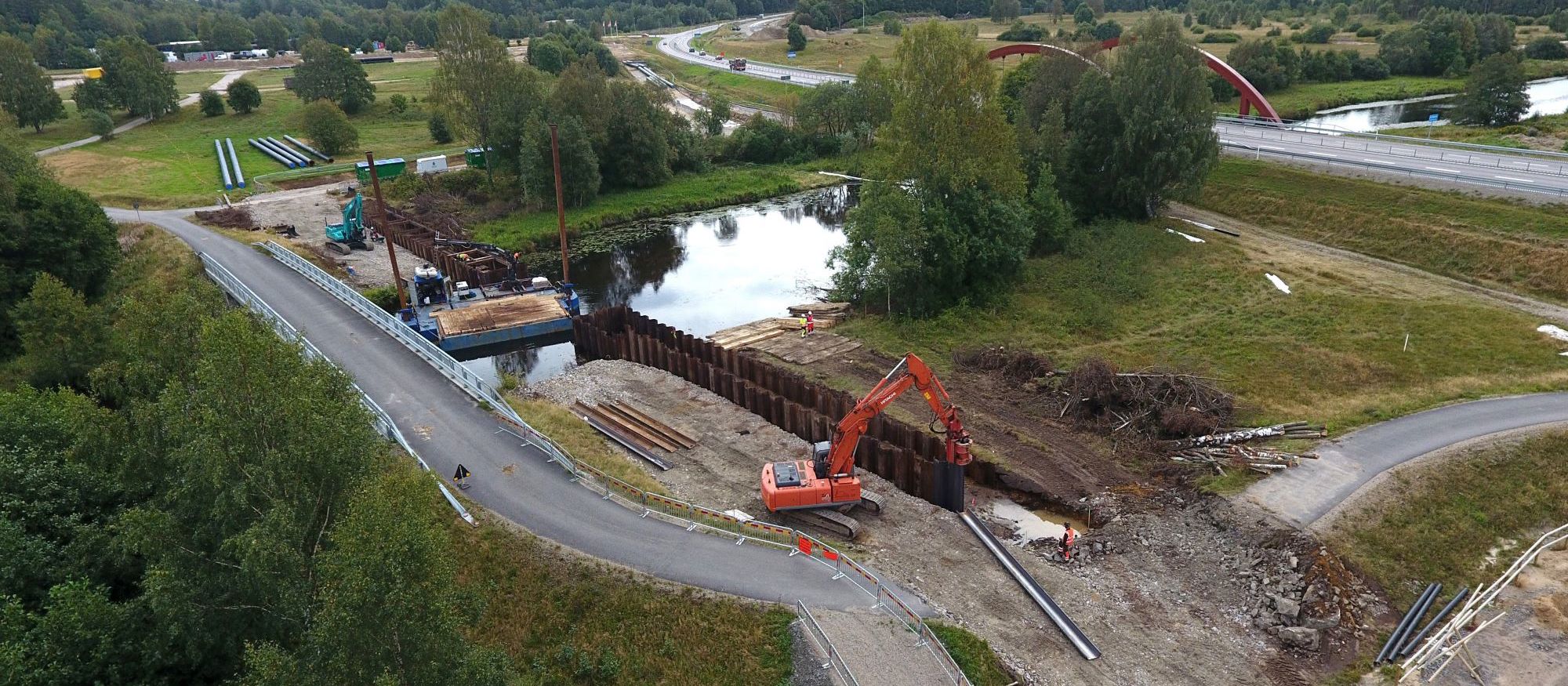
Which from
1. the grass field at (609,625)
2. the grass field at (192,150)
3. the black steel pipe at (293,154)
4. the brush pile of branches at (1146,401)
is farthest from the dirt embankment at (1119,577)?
the black steel pipe at (293,154)

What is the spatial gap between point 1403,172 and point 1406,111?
154 feet

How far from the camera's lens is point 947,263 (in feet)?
128

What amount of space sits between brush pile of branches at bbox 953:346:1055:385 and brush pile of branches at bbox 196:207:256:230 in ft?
159

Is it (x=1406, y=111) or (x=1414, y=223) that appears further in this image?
(x=1406, y=111)

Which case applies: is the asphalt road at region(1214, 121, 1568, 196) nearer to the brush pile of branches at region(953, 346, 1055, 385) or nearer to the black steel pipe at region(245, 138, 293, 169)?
the brush pile of branches at region(953, 346, 1055, 385)

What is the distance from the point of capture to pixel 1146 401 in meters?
28.8

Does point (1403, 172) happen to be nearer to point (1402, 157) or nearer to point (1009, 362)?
point (1402, 157)

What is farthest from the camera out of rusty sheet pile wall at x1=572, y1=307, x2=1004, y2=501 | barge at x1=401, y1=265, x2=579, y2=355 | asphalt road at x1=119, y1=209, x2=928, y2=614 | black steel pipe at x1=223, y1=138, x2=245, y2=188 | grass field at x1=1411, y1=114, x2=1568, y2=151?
black steel pipe at x1=223, y1=138, x2=245, y2=188

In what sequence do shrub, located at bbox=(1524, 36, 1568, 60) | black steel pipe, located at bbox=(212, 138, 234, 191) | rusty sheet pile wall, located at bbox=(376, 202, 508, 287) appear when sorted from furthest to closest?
shrub, located at bbox=(1524, 36, 1568, 60)
black steel pipe, located at bbox=(212, 138, 234, 191)
rusty sheet pile wall, located at bbox=(376, 202, 508, 287)

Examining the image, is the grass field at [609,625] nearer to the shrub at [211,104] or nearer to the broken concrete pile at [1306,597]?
the broken concrete pile at [1306,597]

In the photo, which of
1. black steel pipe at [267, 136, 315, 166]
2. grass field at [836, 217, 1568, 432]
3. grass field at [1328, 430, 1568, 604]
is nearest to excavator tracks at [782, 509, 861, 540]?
grass field at [1328, 430, 1568, 604]

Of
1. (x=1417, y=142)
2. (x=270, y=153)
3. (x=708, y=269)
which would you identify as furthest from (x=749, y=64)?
(x=1417, y=142)

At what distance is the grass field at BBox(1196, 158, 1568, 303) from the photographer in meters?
36.0

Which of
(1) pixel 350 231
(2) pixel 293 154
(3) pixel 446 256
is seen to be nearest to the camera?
(3) pixel 446 256
